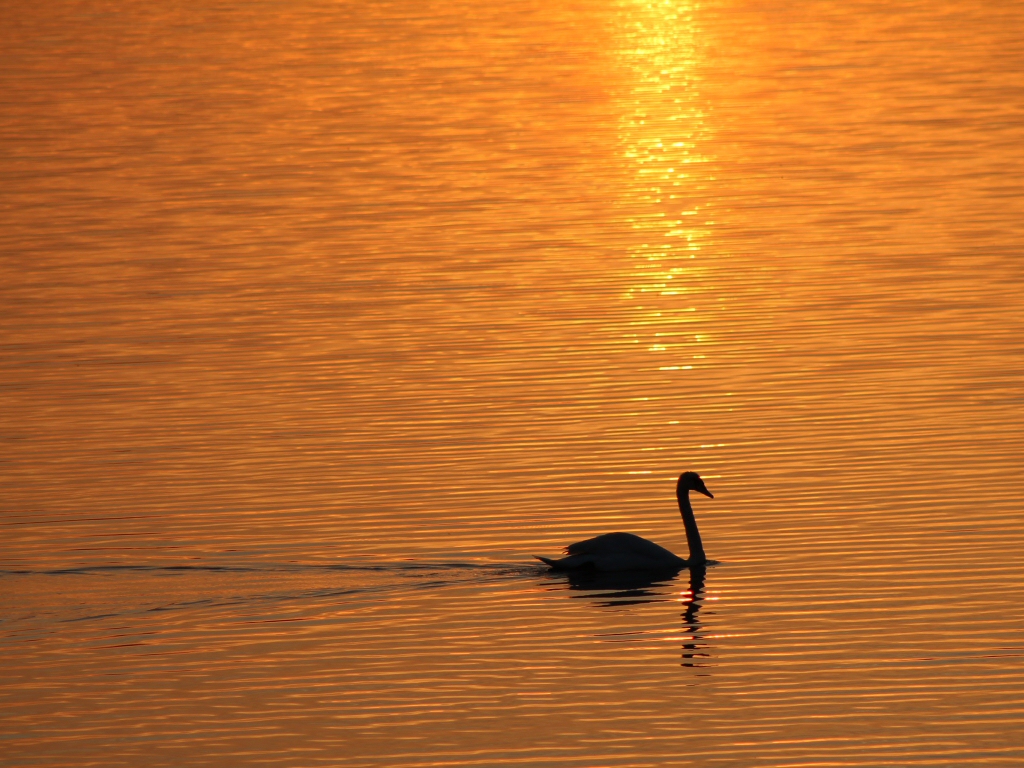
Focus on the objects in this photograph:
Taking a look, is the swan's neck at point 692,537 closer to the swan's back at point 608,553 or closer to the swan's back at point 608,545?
the swan's back at point 608,553

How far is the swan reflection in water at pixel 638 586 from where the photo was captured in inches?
663

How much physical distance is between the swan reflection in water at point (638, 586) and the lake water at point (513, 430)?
0.06 m

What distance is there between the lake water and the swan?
21 centimetres

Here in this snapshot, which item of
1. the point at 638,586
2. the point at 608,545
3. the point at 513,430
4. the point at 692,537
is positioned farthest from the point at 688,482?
the point at 513,430

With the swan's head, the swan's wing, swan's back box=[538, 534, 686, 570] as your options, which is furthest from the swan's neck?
the swan's wing

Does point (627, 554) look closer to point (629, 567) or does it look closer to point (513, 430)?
point (629, 567)

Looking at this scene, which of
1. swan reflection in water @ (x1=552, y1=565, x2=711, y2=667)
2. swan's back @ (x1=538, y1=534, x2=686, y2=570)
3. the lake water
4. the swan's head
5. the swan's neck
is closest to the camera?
the lake water

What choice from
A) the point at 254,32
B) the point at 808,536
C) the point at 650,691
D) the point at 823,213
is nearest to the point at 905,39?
the point at 254,32

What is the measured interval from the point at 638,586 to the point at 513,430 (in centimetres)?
450

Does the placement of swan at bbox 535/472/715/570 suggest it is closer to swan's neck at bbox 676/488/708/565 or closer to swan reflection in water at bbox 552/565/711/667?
swan's neck at bbox 676/488/708/565

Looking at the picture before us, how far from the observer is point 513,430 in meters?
21.8

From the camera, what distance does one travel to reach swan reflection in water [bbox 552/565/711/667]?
16844mm

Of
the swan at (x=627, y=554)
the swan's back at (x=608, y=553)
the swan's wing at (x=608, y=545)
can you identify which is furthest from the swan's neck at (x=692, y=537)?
the swan's wing at (x=608, y=545)

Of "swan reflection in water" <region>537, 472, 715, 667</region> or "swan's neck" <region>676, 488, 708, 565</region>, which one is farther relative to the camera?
"swan's neck" <region>676, 488, 708, 565</region>
